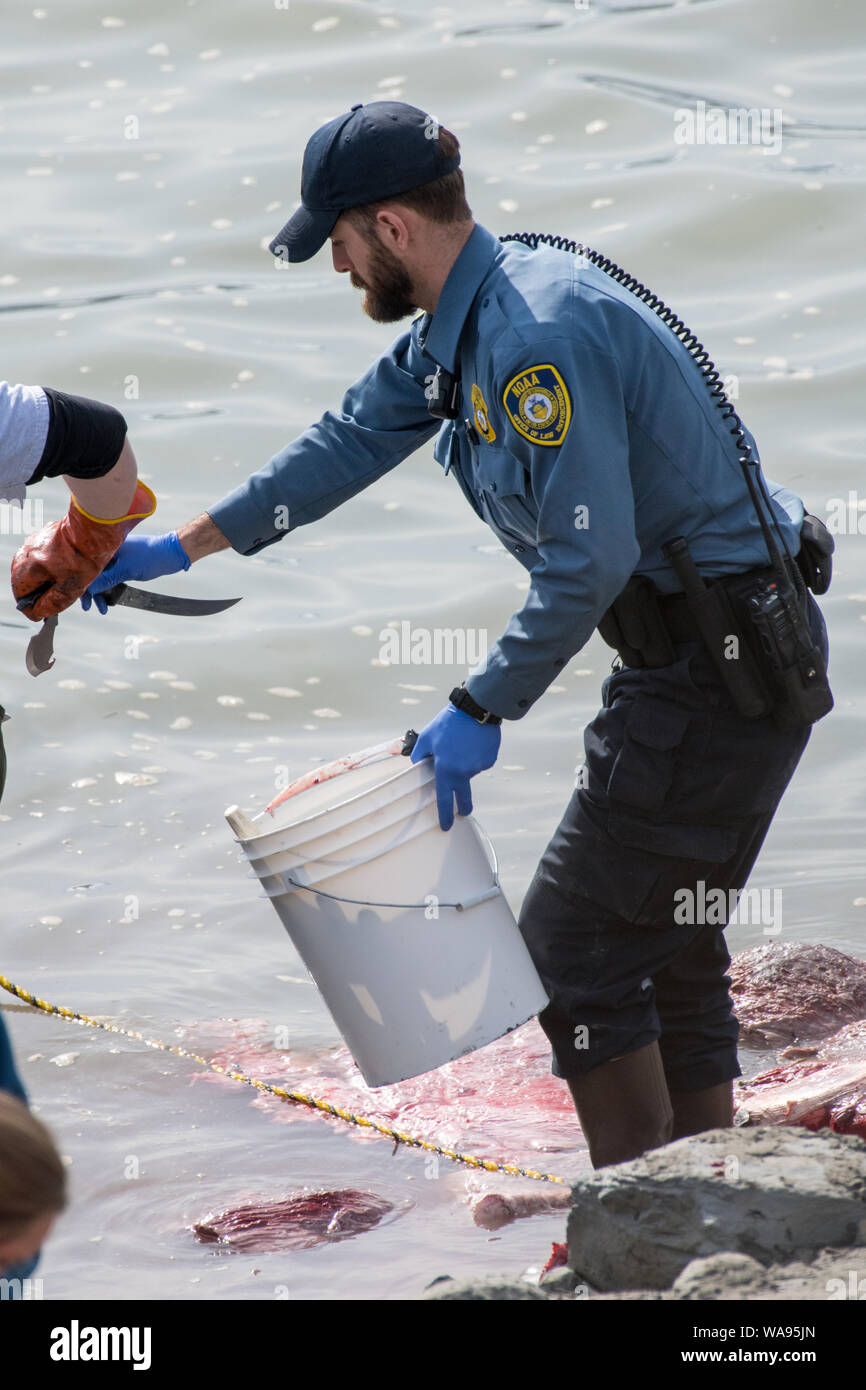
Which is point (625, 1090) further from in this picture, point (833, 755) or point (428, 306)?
point (833, 755)

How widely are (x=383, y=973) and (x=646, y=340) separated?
3.76 ft

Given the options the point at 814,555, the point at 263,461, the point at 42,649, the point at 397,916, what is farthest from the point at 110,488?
the point at 263,461

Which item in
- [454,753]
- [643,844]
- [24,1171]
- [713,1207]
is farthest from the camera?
[643,844]

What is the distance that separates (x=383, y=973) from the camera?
2.74 metres

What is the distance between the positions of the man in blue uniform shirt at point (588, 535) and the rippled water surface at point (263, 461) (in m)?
0.68

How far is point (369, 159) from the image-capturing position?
8.87 feet

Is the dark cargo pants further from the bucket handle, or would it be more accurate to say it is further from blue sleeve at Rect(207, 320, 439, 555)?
blue sleeve at Rect(207, 320, 439, 555)

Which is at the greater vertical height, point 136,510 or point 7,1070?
point 136,510

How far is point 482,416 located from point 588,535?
353mm

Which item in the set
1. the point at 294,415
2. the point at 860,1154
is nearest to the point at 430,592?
the point at 294,415

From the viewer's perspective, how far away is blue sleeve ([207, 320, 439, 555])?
321 centimetres

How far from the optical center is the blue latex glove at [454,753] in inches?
105

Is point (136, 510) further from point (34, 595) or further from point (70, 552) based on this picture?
point (34, 595)
